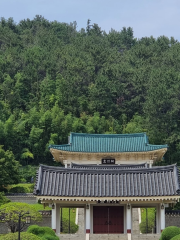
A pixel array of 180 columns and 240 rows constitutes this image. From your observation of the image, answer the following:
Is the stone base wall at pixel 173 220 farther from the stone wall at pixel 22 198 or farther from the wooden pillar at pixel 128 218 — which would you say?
the stone wall at pixel 22 198

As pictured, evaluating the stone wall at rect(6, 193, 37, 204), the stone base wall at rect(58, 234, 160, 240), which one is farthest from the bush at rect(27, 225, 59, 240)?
the stone wall at rect(6, 193, 37, 204)

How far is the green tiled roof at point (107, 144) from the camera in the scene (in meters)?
42.8

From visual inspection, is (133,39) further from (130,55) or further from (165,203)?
(165,203)

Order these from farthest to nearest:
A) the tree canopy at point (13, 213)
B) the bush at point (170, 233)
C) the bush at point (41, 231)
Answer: the tree canopy at point (13, 213)
the bush at point (41, 231)
the bush at point (170, 233)

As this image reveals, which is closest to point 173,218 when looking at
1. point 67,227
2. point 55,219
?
point 67,227

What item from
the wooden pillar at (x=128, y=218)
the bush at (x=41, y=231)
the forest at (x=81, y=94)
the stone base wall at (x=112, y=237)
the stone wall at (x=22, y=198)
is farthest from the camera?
the forest at (x=81, y=94)

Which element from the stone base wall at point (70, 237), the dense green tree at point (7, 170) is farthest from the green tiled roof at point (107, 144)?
the stone base wall at point (70, 237)

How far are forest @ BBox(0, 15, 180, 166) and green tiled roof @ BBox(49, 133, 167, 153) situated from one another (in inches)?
342

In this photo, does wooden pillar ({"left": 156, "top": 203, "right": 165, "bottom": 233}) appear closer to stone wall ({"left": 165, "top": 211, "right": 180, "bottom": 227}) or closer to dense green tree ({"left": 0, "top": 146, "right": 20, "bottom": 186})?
stone wall ({"left": 165, "top": 211, "right": 180, "bottom": 227})

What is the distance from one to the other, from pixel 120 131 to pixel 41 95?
1230 centimetres

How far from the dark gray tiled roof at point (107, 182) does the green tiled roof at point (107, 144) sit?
16008 mm

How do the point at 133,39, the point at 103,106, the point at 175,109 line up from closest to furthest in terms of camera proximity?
1. the point at 175,109
2. the point at 103,106
3. the point at 133,39

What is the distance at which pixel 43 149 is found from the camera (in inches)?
2207

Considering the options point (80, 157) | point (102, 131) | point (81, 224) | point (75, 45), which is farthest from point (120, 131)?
point (81, 224)
